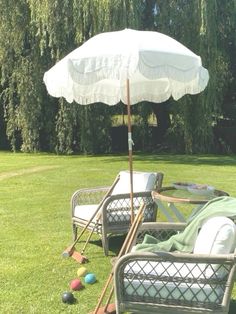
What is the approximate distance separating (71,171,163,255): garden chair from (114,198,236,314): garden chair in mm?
2228

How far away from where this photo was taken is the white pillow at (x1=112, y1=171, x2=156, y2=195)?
21.0 feet

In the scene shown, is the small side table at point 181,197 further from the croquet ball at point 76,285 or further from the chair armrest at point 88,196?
the chair armrest at point 88,196

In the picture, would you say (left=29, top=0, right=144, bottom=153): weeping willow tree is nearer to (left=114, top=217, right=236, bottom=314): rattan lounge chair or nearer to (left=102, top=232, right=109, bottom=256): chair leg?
(left=102, top=232, right=109, bottom=256): chair leg

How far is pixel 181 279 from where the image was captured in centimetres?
353

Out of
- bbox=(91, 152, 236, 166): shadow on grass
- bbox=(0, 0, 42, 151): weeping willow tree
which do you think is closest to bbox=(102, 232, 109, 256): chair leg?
bbox=(91, 152, 236, 166): shadow on grass

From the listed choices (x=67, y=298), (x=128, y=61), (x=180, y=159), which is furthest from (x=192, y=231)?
(x=180, y=159)

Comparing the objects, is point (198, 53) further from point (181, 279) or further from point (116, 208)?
point (181, 279)

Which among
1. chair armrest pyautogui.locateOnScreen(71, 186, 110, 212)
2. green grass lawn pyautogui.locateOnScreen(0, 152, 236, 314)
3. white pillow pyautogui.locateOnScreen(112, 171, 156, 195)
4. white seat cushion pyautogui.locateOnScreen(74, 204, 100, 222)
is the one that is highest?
white pillow pyautogui.locateOnScreen(112, 171, 156, 195)

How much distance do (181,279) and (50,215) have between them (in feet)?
16.1

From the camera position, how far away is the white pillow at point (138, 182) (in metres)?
6.39

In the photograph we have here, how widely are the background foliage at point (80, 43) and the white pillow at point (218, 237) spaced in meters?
12.2

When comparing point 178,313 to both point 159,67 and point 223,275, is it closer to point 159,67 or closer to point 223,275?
point 223,275

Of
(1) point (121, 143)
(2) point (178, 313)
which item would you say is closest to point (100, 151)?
(1) point (121, 143)

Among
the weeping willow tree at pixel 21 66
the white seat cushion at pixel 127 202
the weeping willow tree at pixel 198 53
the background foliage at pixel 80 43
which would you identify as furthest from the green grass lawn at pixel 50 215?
the weeping willow tree at pixel 21 66
